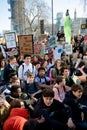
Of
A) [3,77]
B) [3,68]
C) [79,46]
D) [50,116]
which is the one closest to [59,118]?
[50,116]

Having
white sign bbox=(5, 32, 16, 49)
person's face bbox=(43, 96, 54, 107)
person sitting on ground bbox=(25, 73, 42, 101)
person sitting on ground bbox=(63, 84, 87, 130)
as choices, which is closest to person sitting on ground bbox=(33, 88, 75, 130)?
person's face bbox=(43, 96, 54, 107)

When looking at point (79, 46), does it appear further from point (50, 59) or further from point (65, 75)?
point (65, 75)

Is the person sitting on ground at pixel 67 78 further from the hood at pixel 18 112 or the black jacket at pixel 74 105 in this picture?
the hood at pixel 18 112

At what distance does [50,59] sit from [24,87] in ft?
16.9

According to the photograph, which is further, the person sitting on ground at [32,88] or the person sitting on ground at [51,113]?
the person sitting on ground at [32,88]

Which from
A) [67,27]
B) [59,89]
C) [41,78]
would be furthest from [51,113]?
[67,27]

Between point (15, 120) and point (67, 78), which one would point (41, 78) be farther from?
point (15, 120)

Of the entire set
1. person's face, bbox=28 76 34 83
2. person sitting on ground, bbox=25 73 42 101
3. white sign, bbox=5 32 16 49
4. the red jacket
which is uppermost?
white sign, bbox=5 32 16 49

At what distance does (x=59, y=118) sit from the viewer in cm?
573

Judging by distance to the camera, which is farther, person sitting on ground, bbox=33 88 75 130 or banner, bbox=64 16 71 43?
banner, bbox=64 16 71 43

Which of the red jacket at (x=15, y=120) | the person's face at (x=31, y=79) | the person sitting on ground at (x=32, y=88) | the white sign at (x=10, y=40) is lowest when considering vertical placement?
the person sitting on ground at (x=32, y=88)

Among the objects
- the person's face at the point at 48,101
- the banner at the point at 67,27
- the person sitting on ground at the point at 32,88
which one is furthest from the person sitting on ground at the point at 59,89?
the banner at the point at 67,27

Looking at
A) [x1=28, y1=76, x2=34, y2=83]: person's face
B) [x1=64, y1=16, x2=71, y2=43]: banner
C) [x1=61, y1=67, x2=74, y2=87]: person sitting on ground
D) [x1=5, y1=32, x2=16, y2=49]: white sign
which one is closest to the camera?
[x1=28, y1=76, x2=34, y2=83]: person's face

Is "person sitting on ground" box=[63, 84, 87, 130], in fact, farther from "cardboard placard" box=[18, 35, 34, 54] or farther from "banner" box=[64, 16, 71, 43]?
"banner" box=[64, 16, 71, 43]
